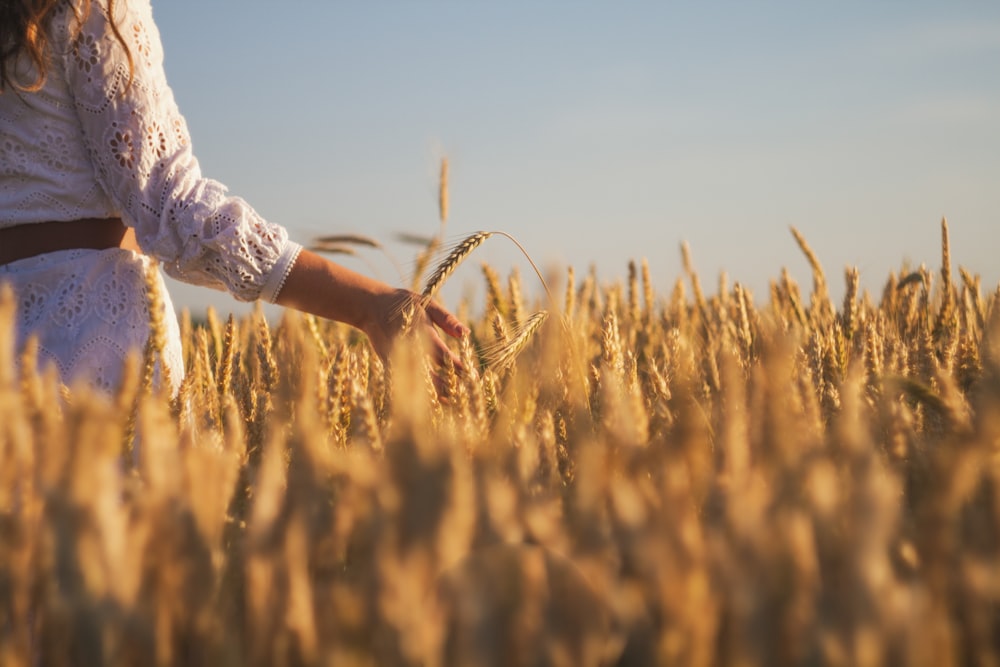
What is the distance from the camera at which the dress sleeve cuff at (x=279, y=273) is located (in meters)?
1.52

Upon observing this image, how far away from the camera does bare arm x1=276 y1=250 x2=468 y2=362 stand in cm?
144

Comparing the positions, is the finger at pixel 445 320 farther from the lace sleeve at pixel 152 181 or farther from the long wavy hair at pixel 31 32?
the long wavy hair at pixel 31 32

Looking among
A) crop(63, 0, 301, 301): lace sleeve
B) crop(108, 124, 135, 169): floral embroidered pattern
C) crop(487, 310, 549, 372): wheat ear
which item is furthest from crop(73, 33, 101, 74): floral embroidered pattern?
crop(487, 310, 549, 372): wheat ear

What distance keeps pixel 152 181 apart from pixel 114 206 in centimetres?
15

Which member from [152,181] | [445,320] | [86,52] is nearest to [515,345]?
[445,320]

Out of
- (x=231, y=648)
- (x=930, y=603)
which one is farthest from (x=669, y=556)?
(x=231, y=648)

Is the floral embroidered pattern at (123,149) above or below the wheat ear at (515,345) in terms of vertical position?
above

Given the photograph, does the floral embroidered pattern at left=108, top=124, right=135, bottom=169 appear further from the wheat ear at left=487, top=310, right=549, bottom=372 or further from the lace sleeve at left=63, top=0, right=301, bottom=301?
the wheat ear at left=487, top=310, right=549, bottom=372

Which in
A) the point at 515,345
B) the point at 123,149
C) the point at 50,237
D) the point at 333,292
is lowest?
the point at 515,345

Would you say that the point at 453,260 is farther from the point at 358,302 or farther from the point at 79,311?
the point at 79,311

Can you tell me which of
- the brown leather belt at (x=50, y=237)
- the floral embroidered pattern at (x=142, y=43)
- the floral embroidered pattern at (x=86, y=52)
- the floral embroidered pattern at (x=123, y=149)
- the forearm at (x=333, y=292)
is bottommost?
the forearm at (x=333, y=292)

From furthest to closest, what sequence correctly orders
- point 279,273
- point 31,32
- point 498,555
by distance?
point 279,273 → point 31,32 → point 498,555

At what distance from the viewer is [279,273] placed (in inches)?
59.9

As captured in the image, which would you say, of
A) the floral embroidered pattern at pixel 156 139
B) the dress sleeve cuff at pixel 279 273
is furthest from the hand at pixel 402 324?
the floral embroidered pattern at pixel 156 139
